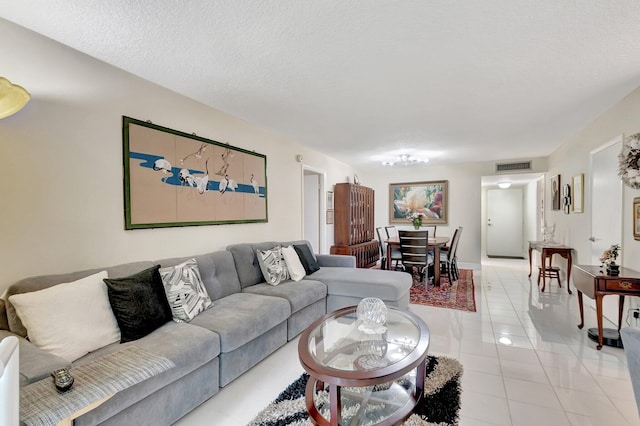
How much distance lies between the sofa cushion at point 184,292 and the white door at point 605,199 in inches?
173

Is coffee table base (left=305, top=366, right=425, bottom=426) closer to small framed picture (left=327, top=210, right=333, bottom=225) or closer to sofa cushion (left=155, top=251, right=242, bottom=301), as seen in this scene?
sofa cushion (left=155, top=251, right=242, bottom=301)

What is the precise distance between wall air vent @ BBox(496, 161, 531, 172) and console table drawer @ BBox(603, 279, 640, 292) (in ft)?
14.2

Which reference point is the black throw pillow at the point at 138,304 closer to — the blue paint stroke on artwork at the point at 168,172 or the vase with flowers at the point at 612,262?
the blue paint stroke on artwork at the point at 168,172

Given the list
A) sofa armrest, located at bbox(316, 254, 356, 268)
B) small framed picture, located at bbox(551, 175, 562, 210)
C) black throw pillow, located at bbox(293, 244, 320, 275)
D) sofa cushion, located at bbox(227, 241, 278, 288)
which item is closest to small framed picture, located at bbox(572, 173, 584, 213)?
small framed picture, located at bbox(551, 175, 562, 210)

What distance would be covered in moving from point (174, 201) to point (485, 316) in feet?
12.0

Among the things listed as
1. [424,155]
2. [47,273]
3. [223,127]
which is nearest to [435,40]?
[223,127]

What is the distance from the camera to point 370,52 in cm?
206

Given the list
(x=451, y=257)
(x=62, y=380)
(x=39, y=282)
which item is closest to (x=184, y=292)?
(x=39, y=282)

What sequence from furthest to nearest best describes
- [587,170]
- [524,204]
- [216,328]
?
[524,204] → [587,170] → [216,328]

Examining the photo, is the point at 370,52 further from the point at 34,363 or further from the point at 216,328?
the point at 34,363

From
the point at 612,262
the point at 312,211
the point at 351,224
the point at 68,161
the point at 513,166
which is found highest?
Result: the point at 513,166

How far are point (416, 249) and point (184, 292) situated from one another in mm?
3566

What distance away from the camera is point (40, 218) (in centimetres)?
188

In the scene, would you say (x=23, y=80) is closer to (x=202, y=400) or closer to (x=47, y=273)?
(x=47, y=273)
